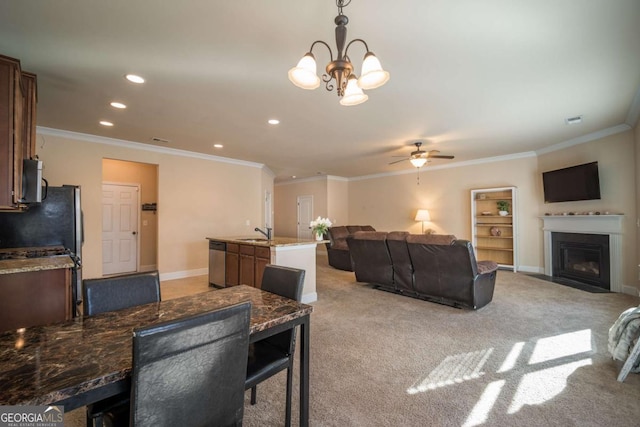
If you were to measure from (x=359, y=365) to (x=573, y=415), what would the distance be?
1384mm

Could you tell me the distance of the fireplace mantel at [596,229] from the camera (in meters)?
4.62

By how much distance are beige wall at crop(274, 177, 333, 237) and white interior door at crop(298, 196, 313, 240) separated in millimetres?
143

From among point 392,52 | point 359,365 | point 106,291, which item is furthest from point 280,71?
point 359,365

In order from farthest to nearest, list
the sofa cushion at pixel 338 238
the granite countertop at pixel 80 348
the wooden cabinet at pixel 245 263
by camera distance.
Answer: the sofa cushion at pixel 338 238
the wooden cabinet at pixel 245 263
the granite countertop at pixel 80 348

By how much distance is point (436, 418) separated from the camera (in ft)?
5.83

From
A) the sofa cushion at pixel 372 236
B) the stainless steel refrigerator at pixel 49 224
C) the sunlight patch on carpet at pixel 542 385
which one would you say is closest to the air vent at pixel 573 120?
the sofa cushion at pixel 372 236

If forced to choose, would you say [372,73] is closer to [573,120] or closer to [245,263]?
[245,263]

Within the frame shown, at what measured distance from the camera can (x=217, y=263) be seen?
4945mm

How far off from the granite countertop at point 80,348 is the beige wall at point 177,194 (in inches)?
169

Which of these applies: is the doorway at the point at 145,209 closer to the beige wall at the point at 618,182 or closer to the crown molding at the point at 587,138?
the crown molding at the point at 587,138

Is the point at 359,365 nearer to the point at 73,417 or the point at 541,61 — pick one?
the point at 73,417

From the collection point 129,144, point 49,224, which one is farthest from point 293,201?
point 49,224

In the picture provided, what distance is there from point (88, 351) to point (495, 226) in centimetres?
755

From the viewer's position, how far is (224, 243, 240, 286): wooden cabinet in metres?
4.53
